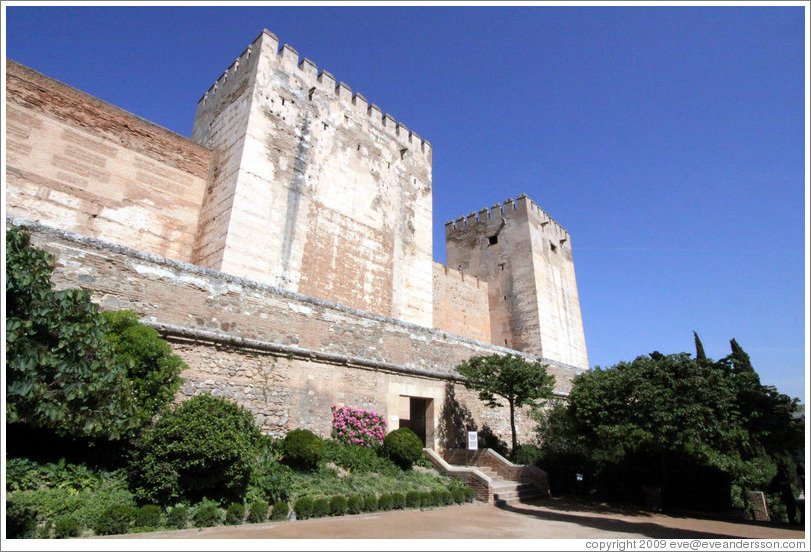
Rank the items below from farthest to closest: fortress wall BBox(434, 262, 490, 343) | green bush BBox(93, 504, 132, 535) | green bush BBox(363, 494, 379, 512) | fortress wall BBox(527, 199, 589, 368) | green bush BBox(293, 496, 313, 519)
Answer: fortress wall BBox(527, 199, 589, 368)
fortress wall BBox(434, 262, 490, 343)
green bush BBox(363, 494, 379, 512)
green bush BBox(293, 496, 313, 519)
green bush BBox(93, 504, 132, 535)

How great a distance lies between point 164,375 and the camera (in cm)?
669

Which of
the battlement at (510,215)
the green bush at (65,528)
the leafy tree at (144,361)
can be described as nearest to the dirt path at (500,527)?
the green bush at (65,528)

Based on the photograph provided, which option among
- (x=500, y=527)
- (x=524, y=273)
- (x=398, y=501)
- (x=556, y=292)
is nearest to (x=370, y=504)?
(x=398, y=501)

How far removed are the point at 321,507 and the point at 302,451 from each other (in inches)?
51.4

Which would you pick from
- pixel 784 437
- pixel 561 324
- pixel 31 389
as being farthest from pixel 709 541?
pixel 561 324

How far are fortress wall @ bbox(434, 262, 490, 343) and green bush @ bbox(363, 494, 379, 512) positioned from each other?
12554mm

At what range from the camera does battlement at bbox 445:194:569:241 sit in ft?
75.4

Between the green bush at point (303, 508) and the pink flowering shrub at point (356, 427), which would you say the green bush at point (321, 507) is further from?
the pink flowering shrub at point (356, 427)

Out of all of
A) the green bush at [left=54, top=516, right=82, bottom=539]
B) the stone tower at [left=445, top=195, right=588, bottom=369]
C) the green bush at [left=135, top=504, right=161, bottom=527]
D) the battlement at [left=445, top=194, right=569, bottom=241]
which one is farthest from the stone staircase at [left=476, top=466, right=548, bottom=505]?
the battlement at [left=445, top=194, right=569, bottom=241]

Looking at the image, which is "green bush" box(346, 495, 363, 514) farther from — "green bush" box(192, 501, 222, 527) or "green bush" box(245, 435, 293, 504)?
"green bush" box(192, 501, 222, 527)

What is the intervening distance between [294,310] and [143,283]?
2.81 meters

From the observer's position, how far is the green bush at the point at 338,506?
6.58 m

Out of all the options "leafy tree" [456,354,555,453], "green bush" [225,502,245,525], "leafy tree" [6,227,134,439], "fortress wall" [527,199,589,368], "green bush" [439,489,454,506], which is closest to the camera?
"leafy tree" [6,227,134,439]

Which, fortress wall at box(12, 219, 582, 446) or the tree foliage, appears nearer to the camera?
fortress wall at box(12, 219, 582, 446)
